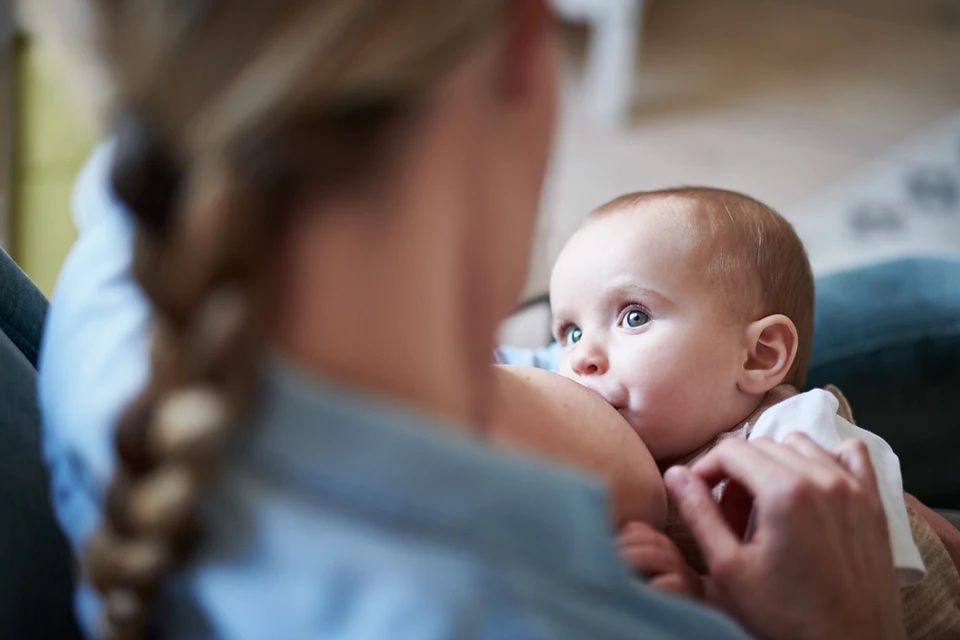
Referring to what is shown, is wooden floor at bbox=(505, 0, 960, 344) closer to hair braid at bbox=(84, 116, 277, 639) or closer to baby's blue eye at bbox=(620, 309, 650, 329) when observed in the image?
baby's blue eye at bbox=(620, 309, 650, 329)

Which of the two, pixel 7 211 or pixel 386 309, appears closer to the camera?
pixel 386 309

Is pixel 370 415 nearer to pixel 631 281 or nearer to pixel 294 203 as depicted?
pixel 294 203

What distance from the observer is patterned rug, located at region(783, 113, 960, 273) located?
2414 mm

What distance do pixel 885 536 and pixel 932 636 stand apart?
0.70ft

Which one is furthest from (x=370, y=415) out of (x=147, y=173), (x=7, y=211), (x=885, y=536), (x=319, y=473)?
(x=7, y=211)

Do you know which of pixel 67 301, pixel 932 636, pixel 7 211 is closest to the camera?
pixel 67 301

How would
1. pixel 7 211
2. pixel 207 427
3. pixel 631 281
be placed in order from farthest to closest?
pixel 7 211 → pixel 631 281 → pixel 207 427

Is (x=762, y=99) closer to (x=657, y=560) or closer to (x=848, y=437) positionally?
(x=848, y=437)

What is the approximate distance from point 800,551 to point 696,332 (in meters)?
0.32

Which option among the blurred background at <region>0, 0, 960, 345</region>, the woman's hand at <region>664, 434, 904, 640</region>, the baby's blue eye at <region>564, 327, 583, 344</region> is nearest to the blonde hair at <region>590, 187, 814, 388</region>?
the baby's blue eye at <region>564, 327, 583, 344</region>

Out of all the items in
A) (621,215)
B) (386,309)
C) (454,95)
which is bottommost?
(621,215)

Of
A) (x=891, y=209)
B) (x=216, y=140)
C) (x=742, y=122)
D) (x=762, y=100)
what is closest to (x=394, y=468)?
(x=216, y=140)

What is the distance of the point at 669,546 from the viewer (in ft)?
2.36

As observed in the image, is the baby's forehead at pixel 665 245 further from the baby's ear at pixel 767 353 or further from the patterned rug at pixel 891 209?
the patterned rug at pixel 891 209
